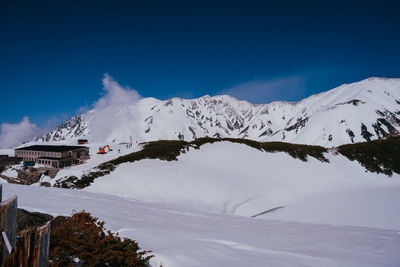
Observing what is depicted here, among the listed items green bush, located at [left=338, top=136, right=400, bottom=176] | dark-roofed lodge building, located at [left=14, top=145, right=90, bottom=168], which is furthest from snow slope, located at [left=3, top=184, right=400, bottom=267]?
dark-roofed lodge building, located at [left=14, top=145, right=90, bottom=168]

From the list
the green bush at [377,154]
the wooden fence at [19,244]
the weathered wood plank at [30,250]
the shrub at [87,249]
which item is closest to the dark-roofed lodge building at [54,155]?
the shrub at [87,249]

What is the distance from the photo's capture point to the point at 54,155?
54.2 m

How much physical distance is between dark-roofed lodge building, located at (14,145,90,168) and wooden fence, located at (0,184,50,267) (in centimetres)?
5865

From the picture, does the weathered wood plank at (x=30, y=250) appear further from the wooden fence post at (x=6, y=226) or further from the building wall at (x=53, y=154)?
the building wall at (x=53, y=154)

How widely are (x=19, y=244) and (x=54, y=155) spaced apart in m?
63.2

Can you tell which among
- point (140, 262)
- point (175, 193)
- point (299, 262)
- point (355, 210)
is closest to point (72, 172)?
point (175, 193)

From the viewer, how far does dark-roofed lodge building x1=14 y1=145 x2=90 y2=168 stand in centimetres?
5206

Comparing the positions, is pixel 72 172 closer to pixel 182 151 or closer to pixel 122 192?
pixel 122 192

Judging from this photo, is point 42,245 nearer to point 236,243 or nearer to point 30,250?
point 30,250

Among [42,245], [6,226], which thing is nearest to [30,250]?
[42,245]

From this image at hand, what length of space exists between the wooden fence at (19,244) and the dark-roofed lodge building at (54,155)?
5865 cm

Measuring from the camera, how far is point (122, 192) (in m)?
19.6

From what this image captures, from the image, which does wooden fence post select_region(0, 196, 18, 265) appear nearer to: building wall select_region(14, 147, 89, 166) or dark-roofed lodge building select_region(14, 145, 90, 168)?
dark-roofed lodge building select_region(14, 145, 90, 168)

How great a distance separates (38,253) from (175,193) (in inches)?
761
